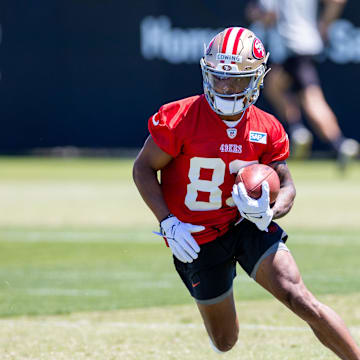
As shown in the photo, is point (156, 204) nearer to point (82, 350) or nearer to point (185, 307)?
point (82, 350)

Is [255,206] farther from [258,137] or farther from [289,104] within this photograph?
[289,104]

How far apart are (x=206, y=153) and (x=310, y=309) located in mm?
1112

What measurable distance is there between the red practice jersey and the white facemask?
17 cm

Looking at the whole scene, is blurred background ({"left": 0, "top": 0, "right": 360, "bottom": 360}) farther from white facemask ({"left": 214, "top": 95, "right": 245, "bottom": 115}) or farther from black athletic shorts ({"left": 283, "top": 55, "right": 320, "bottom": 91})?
white facemask ({"left": 214, "top": 95, "right": 245, "bottom": 115})

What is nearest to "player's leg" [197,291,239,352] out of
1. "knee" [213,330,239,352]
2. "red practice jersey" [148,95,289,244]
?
"knee" [213,330,239,352]

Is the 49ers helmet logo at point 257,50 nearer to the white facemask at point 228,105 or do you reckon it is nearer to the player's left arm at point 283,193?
the white facemask at point 228,105

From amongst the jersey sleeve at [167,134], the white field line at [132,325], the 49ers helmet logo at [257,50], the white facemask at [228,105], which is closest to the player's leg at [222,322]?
the white field line at [132,325]

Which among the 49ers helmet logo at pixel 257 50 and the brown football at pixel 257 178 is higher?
the 49ers helmet logo at pixel 257 50

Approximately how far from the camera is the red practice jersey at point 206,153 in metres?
5.34

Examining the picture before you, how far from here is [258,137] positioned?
17.8ft

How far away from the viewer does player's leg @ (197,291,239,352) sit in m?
5.59

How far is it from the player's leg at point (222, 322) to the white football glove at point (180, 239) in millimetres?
498

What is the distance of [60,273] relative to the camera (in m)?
8.73

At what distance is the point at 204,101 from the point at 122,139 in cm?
1538
